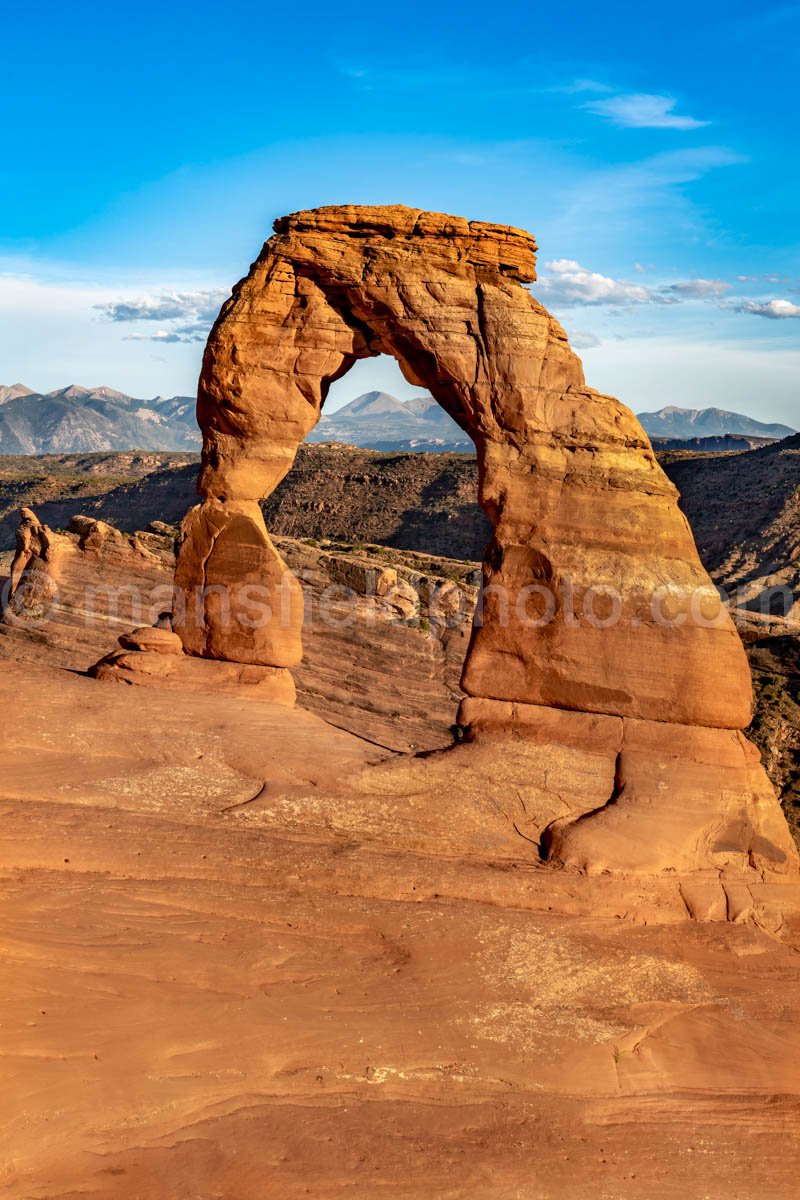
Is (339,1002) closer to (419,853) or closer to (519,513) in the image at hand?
(419,853)

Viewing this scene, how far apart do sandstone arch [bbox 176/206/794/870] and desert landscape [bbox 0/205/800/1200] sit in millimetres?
52

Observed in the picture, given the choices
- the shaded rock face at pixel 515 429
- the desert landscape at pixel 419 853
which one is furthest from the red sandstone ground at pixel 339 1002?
the shaded rock face at pixel 515 429

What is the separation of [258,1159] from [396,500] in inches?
2822

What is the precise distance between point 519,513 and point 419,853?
5.21 meters

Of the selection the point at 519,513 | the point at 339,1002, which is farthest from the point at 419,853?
the point at 519,513

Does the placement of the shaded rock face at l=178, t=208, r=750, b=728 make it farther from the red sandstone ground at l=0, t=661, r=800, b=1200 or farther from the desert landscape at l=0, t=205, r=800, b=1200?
the red sandstone ground at l=0, t=661, r=800, b=1200

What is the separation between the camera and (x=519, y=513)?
15602 millimetres

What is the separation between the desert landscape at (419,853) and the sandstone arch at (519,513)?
0.17 feet

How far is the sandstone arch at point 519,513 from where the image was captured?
577 inches

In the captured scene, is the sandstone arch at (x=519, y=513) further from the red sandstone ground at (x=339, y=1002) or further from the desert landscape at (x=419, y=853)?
the red sandstone ground at (x=339, y=1002)

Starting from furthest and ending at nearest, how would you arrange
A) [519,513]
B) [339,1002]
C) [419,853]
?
[519,513], [419,853], [339,1002]

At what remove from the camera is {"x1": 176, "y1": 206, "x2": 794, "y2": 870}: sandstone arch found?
48.1 feet

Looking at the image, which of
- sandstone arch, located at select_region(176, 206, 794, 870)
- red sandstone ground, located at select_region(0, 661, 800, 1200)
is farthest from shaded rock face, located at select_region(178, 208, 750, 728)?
red sandstone ground, located at select_region(0, 661, 800, 1200)

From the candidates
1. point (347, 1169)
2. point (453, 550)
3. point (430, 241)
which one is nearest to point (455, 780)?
point (347, 1169)
